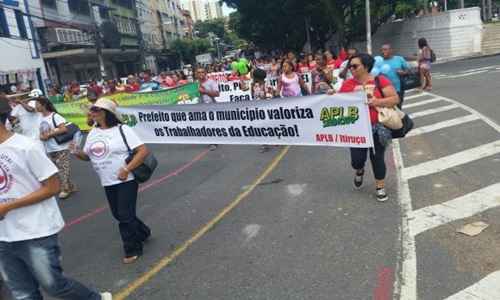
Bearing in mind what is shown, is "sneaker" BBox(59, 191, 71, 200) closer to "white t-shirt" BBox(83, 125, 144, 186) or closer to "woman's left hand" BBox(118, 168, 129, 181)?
"white t-shirt" BBox(83, 125, 144, 186)

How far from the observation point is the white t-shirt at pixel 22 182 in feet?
10.6

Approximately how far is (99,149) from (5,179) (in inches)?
61.0

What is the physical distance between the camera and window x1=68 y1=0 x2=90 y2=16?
46219 millimetres

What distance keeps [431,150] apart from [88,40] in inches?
1672

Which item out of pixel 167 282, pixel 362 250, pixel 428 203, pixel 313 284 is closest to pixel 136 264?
pixel 167 282

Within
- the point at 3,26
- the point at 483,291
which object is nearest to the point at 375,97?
the point at 483,291

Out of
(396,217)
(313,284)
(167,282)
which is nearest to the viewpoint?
(313,284)

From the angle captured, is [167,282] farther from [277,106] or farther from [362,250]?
[277,106]

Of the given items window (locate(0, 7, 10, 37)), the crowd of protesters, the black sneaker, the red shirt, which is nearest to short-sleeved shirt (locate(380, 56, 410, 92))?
the crowd of protesters

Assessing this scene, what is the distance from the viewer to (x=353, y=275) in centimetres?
422

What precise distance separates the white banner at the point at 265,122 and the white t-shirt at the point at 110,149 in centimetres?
277

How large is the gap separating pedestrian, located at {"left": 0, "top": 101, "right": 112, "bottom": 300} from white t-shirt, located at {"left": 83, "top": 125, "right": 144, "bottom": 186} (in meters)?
1.36

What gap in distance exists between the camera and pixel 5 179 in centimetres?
326

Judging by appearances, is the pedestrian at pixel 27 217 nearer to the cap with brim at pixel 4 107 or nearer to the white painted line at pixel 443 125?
the cap with brim at pixel 4 107
